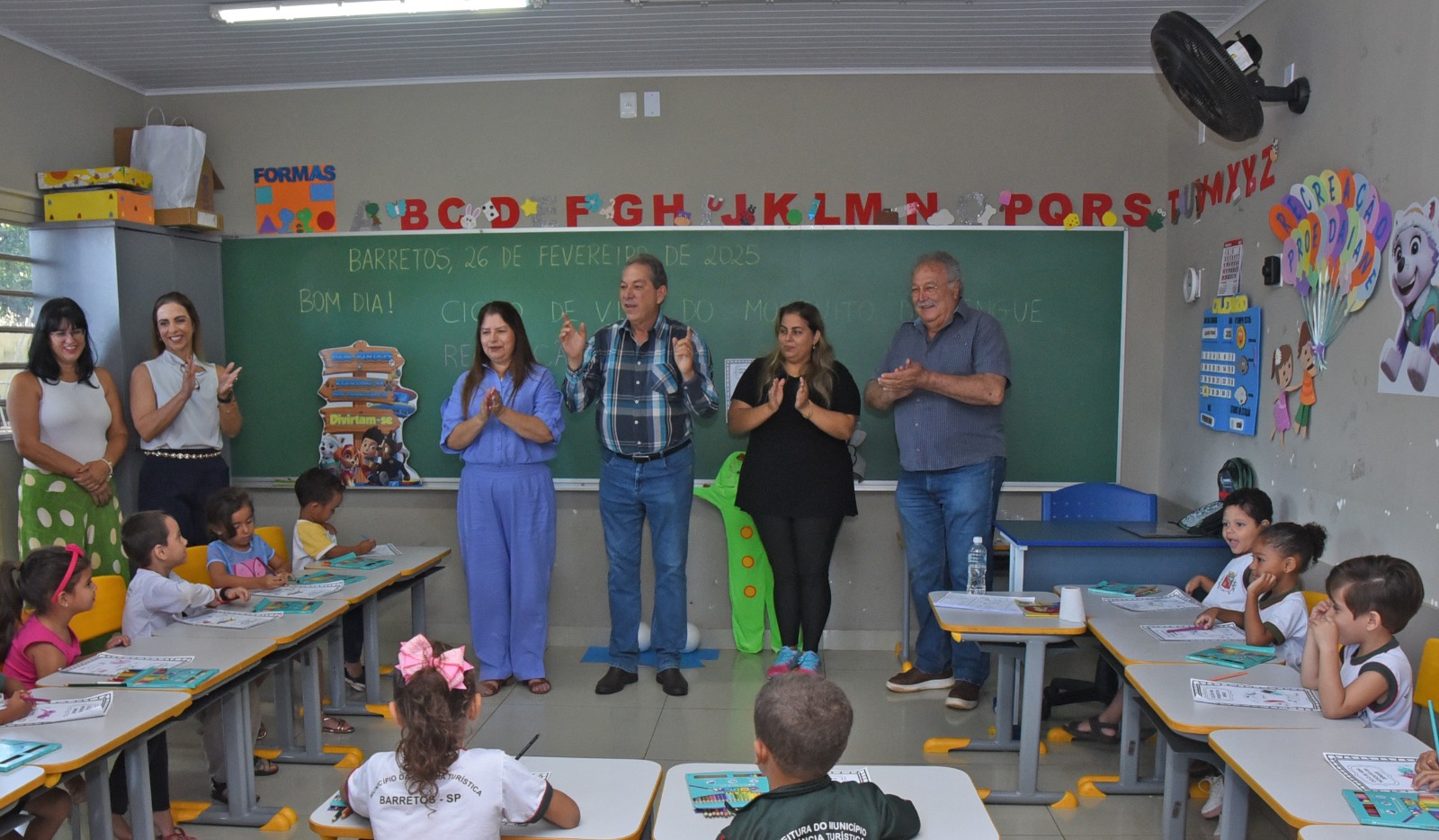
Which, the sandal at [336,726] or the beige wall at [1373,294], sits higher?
the beige wall at [1373,294]

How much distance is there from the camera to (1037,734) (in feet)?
10.2

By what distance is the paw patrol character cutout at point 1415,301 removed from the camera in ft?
8.66

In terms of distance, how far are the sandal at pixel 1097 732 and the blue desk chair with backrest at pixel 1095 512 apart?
12cm

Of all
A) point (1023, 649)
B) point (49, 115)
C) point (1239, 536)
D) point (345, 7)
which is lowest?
point (1023, 649)

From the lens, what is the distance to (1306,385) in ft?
10.9

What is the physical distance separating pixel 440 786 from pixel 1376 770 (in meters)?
1.83

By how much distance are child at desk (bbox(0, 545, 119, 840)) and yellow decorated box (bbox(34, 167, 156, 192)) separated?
238 cm

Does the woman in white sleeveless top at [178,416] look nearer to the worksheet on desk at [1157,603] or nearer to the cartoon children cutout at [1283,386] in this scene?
the worksheet on desk at [1157,603]

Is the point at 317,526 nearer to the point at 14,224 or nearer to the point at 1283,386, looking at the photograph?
the point at 14,224

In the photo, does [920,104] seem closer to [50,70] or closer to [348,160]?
[348,160]

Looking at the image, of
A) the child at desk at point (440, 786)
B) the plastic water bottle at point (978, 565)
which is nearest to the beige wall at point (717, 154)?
the plastic water bottle at point (978, 565)

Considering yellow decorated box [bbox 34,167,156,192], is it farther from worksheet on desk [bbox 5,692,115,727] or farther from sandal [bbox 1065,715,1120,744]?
sandal [bbox 1065,715,1120,744]

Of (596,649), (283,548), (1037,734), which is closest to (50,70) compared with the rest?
(283,548)

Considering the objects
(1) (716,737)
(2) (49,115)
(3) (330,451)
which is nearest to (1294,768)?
(1) (716,737)
